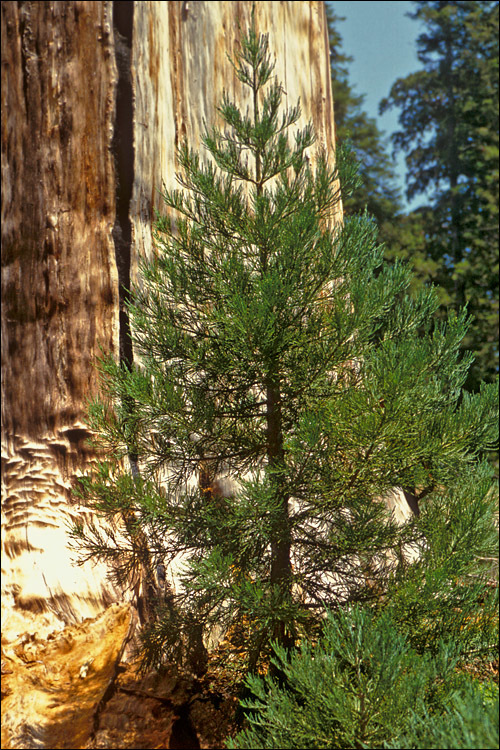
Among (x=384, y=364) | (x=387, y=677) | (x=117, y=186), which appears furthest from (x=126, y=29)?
(x=387, y=677)

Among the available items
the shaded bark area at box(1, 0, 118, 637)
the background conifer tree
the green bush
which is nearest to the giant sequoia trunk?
the shaded bark area at box(1, 0, 118, 637)

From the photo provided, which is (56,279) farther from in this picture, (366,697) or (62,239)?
(366,697)

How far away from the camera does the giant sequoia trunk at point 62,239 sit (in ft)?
11.3

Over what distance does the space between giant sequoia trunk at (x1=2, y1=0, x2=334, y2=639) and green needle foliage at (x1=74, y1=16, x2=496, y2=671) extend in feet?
0.70

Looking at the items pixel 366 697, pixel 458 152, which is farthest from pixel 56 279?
pixel 458 152

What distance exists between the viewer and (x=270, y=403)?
10.5 feet

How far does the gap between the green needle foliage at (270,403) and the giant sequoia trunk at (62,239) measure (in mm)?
214

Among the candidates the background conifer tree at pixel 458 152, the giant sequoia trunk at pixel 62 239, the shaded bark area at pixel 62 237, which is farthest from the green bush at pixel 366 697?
the background conifer tree at pixel 458 152

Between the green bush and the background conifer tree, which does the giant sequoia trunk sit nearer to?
Answer: the green bush

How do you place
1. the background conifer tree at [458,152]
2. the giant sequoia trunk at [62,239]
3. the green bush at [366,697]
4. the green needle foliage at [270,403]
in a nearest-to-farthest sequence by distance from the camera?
the green bush at [366,697] → the green needle foliage at [270,403] → the giant sequoia trunk at [62,239] → the background conifer tree at [458,152]

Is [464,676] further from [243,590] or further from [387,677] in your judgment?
[243,590]

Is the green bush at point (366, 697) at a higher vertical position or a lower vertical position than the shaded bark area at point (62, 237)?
lower

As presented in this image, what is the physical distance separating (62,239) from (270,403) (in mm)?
1448

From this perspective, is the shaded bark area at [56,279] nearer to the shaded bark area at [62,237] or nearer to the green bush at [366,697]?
the shaded bark area at [62,237]
